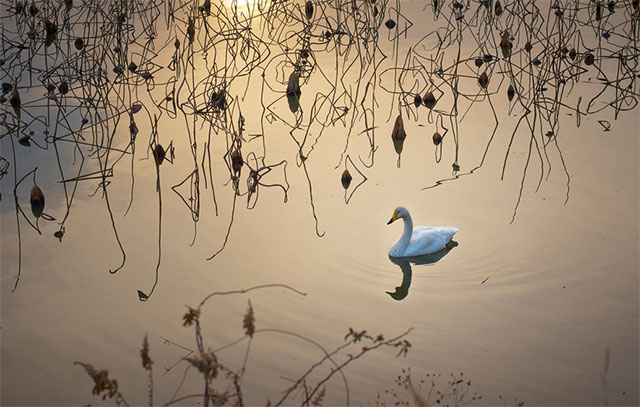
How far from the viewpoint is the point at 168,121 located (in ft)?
12.8

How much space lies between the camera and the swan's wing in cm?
312

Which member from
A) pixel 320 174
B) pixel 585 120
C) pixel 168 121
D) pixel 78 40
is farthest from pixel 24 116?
pixel 585 120

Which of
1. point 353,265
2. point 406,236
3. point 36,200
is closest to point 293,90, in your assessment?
point 353,265

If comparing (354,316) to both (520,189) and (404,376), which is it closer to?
(404,376)

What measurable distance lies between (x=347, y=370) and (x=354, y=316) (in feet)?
1.01

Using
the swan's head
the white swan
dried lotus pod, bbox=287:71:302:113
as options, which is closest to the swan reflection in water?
the white swan

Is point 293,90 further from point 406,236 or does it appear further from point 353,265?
point 406,236

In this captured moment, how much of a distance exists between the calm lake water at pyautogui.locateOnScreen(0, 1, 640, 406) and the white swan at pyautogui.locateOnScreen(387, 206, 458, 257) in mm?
67

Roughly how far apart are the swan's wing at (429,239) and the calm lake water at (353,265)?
62mm

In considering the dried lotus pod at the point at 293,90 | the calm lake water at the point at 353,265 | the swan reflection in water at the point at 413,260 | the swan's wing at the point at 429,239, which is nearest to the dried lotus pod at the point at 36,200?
the calm lake water at the point at 353,265

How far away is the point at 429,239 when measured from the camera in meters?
3.12

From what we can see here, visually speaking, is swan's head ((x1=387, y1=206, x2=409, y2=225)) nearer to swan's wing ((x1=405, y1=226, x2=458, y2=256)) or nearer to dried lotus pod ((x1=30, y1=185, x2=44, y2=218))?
swan's wing ((x1=405, y1=226, x2=458, y2=256))

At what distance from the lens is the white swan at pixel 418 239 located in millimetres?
3119

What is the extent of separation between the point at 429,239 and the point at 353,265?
15.7 inches
